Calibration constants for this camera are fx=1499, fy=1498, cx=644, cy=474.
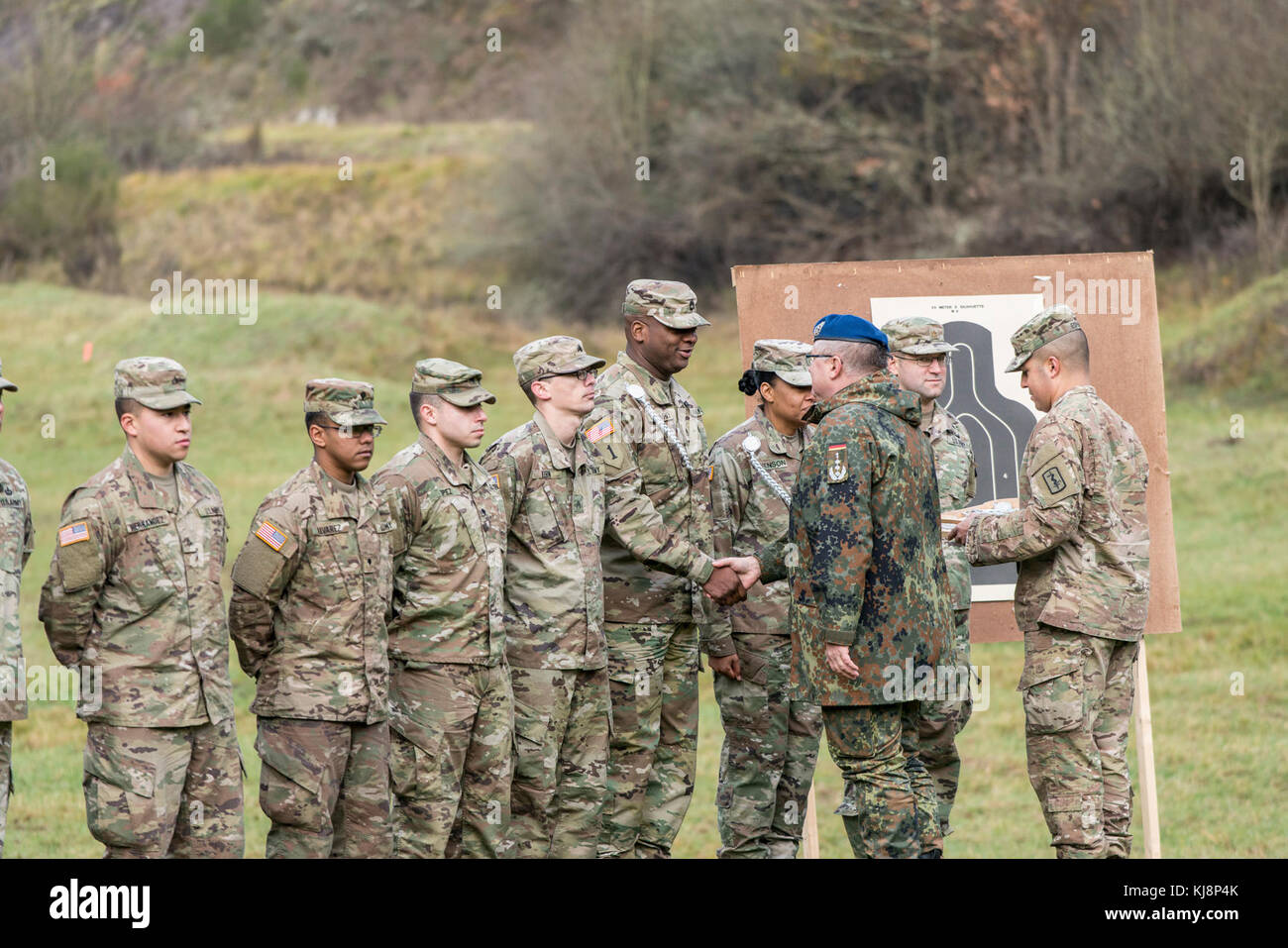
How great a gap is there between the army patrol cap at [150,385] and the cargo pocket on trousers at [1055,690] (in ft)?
12.0

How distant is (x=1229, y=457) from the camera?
18.1 m

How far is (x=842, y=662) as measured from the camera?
564 centimetres

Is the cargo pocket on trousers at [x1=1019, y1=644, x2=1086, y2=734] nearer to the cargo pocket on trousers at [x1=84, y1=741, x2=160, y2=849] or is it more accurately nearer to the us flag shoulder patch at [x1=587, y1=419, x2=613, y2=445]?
the us flag shoulder patch at [x1=587, y1=419, x2=613, y2=445]

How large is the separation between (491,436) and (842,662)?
1670cm

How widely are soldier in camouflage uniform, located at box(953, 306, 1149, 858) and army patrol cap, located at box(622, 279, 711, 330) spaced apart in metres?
1.48

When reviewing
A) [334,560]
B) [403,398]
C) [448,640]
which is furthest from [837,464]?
[403,398]

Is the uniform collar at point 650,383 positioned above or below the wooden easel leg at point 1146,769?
above

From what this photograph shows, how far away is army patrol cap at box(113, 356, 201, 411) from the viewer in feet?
19.0

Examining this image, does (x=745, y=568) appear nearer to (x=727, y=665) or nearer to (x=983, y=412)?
(x=727, y=665)

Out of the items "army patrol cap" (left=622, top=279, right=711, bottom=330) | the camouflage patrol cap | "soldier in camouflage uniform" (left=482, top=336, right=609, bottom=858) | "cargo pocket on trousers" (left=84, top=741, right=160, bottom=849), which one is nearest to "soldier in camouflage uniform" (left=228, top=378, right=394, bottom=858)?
"cargo pocket on trousers" (left=84, top=741, right=160, bottom=849)

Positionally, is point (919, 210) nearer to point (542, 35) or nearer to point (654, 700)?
point (542, 35)

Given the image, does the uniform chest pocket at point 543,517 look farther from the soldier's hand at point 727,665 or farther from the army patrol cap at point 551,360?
A: the soldier's hand at point 727,665

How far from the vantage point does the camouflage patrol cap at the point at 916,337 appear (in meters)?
7.47

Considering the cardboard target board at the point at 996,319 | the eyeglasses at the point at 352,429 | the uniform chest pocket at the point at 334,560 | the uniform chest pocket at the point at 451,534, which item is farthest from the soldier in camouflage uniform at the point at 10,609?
the cardboard target board at the point at 996,319
